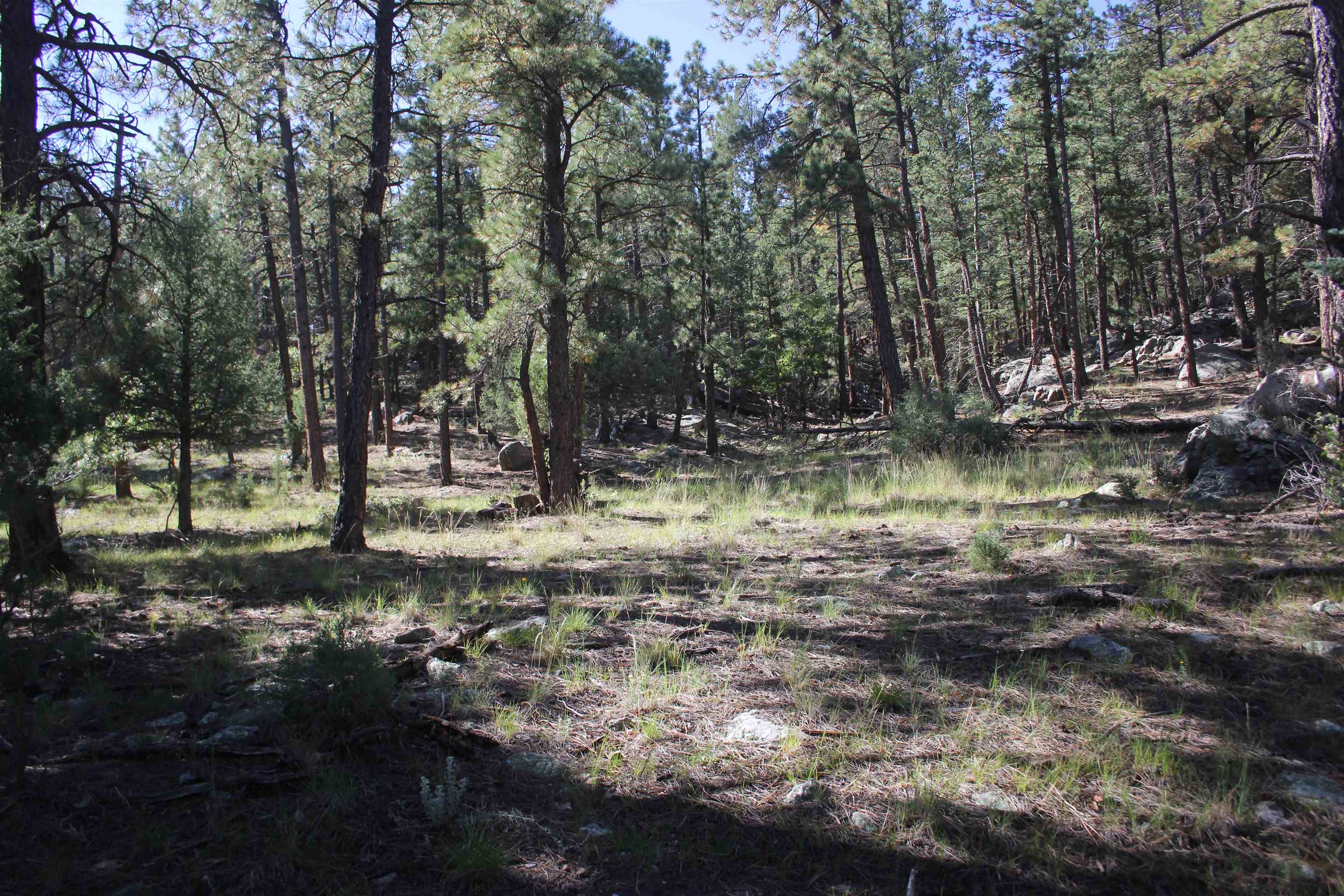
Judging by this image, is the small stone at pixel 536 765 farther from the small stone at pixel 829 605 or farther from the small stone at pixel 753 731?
the small stone at pixel 829 605

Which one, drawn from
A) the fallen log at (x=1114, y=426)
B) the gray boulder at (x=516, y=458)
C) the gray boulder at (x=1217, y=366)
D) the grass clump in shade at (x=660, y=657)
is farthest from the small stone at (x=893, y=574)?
the gray boulder at (x=1217, y=366)

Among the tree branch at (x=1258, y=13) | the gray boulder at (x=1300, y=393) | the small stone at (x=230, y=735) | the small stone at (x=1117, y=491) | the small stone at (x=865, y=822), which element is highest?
the tree branch at (x=1258, y=13)

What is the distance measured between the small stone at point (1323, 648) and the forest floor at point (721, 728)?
1cm

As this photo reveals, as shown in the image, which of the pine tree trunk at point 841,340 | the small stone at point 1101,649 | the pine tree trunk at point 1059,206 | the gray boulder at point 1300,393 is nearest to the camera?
the small stone at point 1101,649

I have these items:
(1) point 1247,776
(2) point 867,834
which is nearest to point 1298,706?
(1) point 1247,776

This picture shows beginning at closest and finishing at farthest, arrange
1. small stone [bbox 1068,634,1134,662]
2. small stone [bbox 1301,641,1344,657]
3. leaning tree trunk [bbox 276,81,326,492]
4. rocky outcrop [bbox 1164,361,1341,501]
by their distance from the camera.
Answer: small stone [bbox 1301,641,1344,657], small stone [bbox 1068,634,1134,662], rocky outcrop [bbox 1164,361,1341,501], leaning tree trunk [bbox 276,81,326,492]

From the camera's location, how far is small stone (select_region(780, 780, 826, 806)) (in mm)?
2611

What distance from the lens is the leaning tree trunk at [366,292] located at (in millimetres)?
8047

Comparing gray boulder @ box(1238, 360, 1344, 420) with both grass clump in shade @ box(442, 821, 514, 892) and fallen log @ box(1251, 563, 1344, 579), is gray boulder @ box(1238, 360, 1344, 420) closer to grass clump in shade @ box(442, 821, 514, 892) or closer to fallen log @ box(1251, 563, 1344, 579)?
fallen log @ box(1251, 563, 1344, 579)

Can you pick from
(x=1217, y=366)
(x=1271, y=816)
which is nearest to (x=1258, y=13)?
(x=1271, y=816)

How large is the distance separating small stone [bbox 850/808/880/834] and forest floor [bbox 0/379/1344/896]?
0.04ft

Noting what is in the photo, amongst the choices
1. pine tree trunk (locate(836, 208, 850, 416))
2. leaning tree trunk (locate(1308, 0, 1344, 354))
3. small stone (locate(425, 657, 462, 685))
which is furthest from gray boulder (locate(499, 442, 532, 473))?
leaning tree trunk (locate(1308, 0, 1344, 354))

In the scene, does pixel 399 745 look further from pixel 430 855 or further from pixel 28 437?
pixel 28 437

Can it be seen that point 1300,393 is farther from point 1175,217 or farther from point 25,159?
point 1175,217
